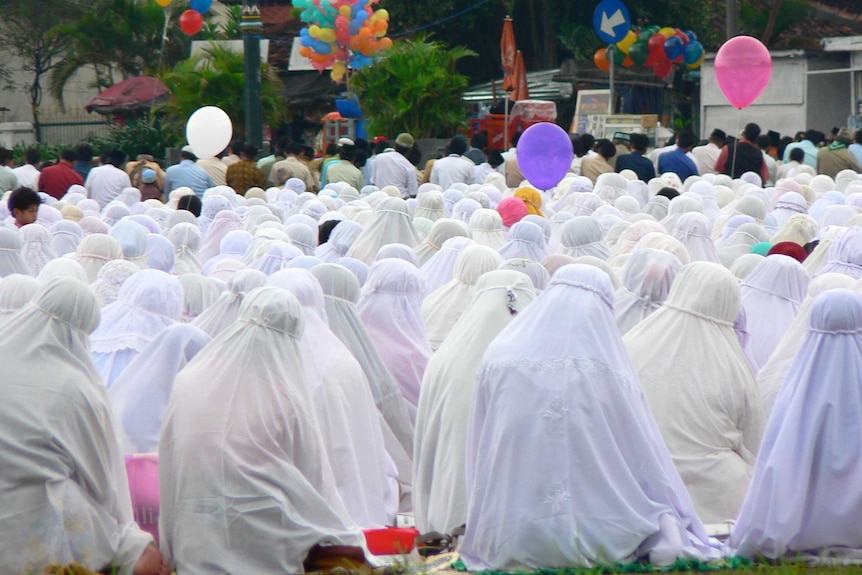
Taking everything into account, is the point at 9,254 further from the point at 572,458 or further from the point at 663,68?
the point at 663,68

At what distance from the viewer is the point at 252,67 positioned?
13734 mm

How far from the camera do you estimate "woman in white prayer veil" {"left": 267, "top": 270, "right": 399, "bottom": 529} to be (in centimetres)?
452

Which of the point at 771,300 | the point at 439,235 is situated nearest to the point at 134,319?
the point at 771,300

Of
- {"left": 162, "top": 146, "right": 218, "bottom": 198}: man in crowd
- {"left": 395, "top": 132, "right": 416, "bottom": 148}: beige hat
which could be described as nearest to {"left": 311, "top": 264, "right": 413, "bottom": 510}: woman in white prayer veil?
{"left": 162, "top": 146, "right": 218, "bottom": 198}: man in crowd

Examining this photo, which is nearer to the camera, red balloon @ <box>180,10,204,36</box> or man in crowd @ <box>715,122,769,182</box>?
man in crowd @ <box>715,122,769,182</box>

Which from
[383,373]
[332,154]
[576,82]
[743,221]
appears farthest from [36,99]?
[383,373]

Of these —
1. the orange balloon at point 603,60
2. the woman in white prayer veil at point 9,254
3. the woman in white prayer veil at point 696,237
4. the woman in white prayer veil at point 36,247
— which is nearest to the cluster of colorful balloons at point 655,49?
the orange balloon at point 603,60

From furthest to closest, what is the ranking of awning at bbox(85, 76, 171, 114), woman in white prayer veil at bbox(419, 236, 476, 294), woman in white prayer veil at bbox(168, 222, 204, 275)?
awning at bbox(85, 76, 171, 114), woman in white prayer veil at bbox(168, 222, 204, 275), woman in white prayer veil at bbox(419, 236, 476, 294)

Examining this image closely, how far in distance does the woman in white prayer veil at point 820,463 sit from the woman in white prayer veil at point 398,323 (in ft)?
5.87

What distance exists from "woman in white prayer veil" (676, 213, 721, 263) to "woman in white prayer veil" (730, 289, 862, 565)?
3691mm

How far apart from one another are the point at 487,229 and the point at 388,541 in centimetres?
453

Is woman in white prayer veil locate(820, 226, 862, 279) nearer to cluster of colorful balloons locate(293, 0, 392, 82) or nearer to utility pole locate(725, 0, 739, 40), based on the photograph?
cluster of colorful balloons locate(293, 0, 392, 82)

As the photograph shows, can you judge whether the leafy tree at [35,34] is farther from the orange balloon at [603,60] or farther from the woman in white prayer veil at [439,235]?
the woman in white prayer veil at [439,235]

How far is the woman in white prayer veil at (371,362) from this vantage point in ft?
16.9
